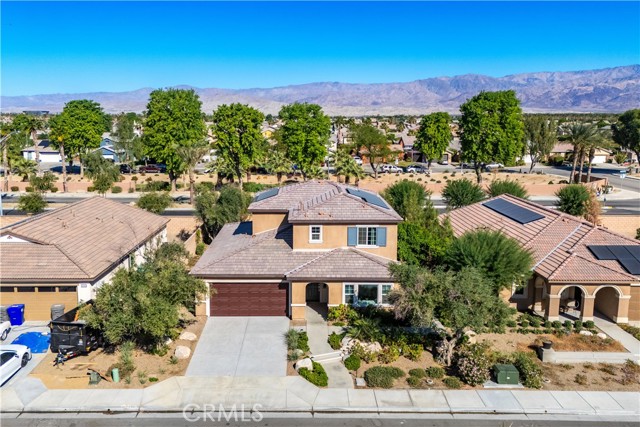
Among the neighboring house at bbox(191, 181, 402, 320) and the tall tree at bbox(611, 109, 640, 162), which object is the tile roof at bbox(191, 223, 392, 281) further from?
the tall tree at bbox(611, 109, 640, 162)

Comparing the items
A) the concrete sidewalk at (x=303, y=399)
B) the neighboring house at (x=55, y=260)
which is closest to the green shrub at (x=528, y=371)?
the concrete sidewalk at (x=303, y=399)

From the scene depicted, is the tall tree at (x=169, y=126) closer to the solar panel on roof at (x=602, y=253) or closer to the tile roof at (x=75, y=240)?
the tile roof at (x=75, y=240)

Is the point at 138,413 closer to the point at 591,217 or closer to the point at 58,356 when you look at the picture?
the point at 58,356

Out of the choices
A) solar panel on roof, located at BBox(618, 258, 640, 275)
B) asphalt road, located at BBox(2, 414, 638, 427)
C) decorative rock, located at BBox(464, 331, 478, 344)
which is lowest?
asphalt road, located at BBox(2, 414, 638, 427)

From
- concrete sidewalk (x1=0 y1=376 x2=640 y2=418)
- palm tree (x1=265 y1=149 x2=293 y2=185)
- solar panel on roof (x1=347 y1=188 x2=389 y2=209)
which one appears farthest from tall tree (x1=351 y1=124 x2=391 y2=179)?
concrete sidewalk (x1=0 y1=376 x2=640 y2=418)

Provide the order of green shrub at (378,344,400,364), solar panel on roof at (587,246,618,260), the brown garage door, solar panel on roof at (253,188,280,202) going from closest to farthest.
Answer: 1. green shrub at (378,344,400,364)
2. the brown garage door
3. solar panel on roof at (587,246,618,260)
4. solar panel on roof at (253,188,280,202)
